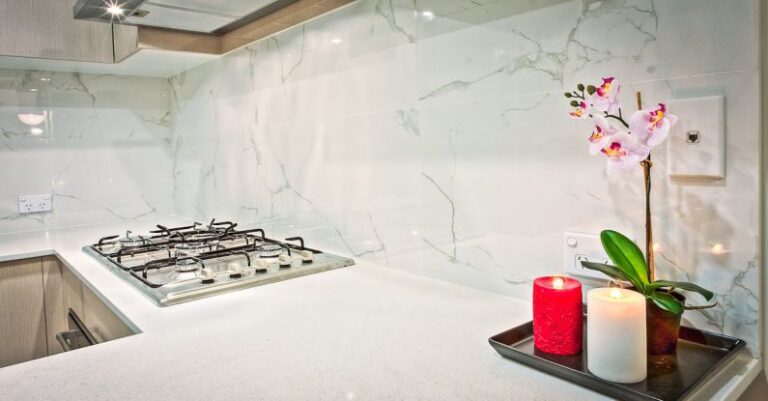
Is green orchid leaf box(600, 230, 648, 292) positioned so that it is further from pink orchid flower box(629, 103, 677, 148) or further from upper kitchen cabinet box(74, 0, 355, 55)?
upper kitchen cabinet box(74, 0, 355, 55)

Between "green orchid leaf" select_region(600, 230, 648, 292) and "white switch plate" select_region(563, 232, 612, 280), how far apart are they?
127 mm

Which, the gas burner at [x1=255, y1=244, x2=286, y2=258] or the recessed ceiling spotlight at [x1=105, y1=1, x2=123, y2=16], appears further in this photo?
the gas burner at [x1=255, y1=244, x2=286, y2=258]

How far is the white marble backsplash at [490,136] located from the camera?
896 mm

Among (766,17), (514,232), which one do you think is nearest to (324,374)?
(514,232)

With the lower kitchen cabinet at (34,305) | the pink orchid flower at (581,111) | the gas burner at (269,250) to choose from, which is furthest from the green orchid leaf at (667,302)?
the lower kitchen cabinet at (34,305)

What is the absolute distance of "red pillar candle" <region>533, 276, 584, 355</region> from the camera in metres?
0.88

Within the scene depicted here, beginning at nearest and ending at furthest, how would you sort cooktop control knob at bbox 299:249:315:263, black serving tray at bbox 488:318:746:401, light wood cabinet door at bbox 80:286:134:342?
black serving tray at bbox 488:318:746:401
light wood cabinet door at bbox 80:286:134:342
cooktop control knob at bbox 299:249:315:263

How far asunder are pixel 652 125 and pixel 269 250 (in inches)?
47.4

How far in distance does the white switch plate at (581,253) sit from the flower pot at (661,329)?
0.20m

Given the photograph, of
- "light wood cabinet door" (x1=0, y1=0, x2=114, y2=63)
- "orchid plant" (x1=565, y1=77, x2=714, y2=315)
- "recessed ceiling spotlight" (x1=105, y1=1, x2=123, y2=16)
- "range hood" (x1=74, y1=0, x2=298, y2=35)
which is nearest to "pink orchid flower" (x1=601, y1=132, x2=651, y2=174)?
"orchid plant" (x1=565, y1=77, x2=714, y2=315)

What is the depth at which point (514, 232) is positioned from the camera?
4.00 feet

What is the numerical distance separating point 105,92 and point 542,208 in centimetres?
227

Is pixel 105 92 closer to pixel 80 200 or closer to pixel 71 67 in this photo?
pixel 71 67

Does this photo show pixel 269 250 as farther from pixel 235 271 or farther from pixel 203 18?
pixel 203 18
